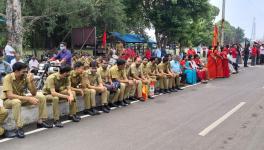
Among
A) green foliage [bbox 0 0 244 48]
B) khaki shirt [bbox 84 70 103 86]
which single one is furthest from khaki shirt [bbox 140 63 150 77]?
green foliage [bbox 0 0 244 48]

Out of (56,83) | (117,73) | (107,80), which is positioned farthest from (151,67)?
(56,83)

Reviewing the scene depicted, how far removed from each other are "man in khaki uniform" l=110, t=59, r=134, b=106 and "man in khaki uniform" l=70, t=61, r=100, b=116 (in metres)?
1.65

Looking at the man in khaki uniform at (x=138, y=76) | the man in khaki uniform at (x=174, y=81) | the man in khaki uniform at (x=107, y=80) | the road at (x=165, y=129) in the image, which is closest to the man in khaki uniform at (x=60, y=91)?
the road at (x=165, y=129)

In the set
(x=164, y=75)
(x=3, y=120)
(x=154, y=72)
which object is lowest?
(x=3, y=120)

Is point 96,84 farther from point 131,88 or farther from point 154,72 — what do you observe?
point 154,72

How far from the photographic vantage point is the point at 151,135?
29.7ft

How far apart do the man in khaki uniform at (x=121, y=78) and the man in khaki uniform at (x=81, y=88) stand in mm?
1647

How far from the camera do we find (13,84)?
9.27m

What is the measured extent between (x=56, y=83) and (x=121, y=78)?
3.65 m

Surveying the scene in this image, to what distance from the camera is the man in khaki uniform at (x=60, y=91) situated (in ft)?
33.3

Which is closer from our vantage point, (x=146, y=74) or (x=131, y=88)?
(x=131, y=88)

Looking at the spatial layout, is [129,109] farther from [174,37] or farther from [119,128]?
[174,37]

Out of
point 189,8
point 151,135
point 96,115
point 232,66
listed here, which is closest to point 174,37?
point 189,8

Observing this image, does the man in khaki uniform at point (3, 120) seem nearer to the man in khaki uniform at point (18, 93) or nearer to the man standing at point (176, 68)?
the man in khaki uniform at point (18, 93)
